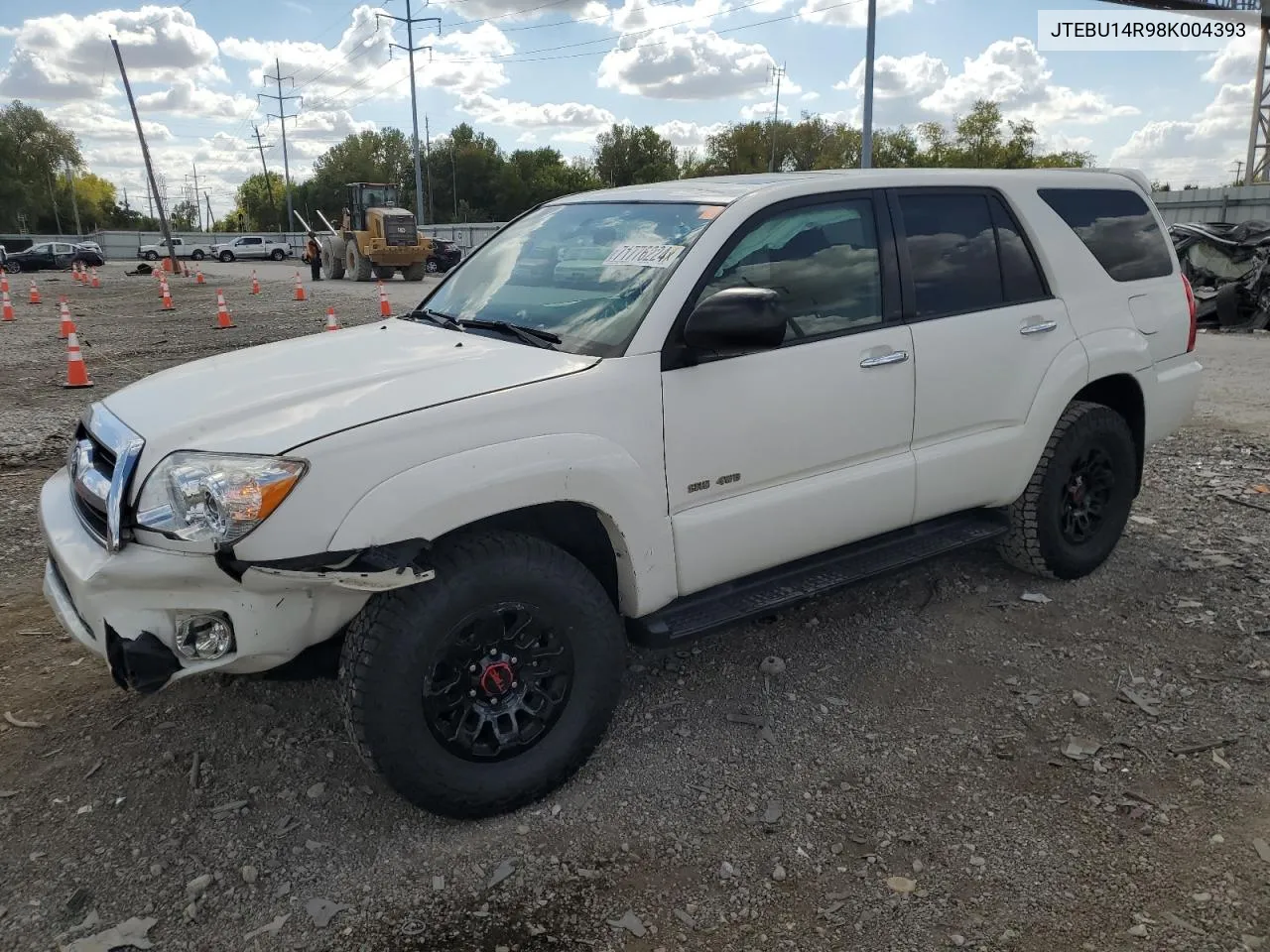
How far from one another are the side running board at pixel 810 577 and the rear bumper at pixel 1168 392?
3.45 feet

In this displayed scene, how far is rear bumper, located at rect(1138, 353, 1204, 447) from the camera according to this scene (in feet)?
14.8

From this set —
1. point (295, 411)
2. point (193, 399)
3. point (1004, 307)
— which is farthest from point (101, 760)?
point (1004, 307)

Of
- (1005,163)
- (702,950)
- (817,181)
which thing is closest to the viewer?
(702,950)

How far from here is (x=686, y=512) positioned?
121 inches

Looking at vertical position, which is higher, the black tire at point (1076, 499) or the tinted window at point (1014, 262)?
the tinted window at point (1014, 262)

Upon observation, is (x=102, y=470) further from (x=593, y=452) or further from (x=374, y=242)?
(x=374, y=242)

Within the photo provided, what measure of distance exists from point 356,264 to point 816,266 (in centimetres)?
2908

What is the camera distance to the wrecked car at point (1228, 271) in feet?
44.5

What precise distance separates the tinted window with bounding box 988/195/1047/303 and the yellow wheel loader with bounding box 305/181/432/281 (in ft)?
86.0

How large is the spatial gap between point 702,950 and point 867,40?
878 inches

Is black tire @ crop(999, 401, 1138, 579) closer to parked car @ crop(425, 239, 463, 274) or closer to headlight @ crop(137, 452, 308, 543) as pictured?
headlight @ crop(137, 452, 308, 543)

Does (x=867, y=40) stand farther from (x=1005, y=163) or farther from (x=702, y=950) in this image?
(x=1005, y=163)

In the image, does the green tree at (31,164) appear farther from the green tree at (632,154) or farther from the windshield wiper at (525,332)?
the windshield wiper at (525,332)

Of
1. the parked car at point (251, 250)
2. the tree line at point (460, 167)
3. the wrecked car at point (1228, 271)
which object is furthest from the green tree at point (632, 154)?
the wrecked car at point (1228, 271)
